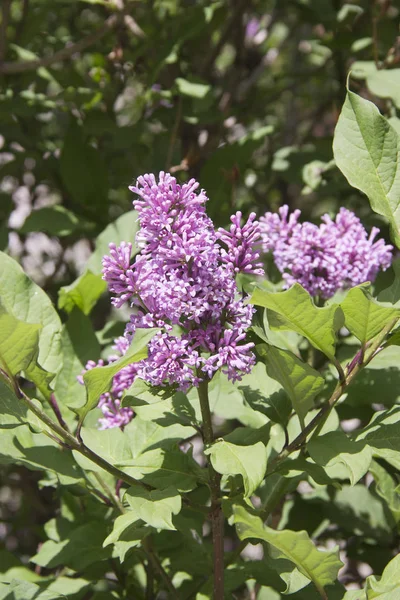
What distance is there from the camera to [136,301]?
1117mm

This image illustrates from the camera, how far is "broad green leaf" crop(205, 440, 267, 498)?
1040mm

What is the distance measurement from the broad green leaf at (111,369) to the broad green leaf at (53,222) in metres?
1.05

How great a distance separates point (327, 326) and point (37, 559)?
2.80ft

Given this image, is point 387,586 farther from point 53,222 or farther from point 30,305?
point 53,222

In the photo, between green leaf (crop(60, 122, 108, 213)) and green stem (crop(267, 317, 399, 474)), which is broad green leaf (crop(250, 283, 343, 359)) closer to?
green stem (crop(267, 317, 399, 474))

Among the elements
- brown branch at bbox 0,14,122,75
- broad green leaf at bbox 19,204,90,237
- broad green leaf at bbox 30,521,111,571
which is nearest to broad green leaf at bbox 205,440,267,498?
broad green leaf at bbox 30,521,111,571

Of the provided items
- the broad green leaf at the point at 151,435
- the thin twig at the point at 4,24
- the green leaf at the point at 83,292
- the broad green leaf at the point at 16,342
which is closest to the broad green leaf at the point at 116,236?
the green leaf at the point at 83,292

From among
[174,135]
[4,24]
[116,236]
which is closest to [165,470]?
[116,236]

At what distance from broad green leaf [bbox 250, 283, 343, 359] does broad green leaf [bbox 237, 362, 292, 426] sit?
0.67ft

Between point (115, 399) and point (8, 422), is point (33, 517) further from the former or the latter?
point (8, 422)

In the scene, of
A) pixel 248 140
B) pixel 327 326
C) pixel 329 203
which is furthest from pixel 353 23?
pixel 327 326

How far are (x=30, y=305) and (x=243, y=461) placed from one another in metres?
0.49

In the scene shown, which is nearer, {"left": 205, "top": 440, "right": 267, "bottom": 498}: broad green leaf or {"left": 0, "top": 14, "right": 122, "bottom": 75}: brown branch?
{"left": 205, "top": 440, "right": 267, "bottom": 498}: broad green leaf

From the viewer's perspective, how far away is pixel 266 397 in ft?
4.39
